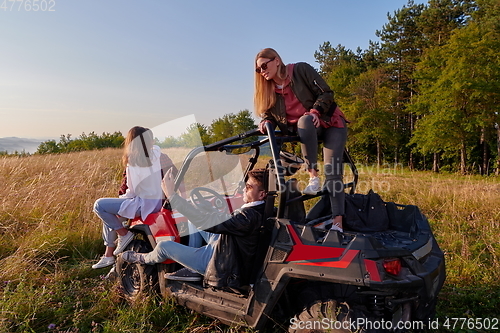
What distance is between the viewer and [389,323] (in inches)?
104

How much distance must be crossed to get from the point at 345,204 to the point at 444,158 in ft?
99.4

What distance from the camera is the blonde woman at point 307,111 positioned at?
3203mm

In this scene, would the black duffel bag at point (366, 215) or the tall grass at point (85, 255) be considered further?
the tall grass at point (85, 255)

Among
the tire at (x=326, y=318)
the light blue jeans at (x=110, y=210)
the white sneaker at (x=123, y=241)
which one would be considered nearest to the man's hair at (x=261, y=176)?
the tire at (x=326, y=318)

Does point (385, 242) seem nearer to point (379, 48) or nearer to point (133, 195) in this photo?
point (133, 195)

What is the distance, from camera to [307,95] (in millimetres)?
3443

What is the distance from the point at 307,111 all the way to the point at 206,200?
1.22m

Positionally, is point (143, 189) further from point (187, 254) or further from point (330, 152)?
point (330, 152)

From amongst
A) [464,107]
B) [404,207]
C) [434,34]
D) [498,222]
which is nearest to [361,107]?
[434,34]

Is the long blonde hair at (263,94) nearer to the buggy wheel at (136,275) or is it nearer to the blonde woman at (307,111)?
the blonde woman at (307,111)

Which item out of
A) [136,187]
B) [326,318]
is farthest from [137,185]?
[326,318]

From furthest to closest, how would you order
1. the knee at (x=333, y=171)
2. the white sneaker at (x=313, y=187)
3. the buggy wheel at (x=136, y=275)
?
the buggy wheel at (x=136, y=275) → the knee at (x=333, y=171) → the white sneaker at (x=313, y=187)

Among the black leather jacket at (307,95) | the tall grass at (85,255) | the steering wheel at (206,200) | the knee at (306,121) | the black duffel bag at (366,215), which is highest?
the black leather jacket at (307,95)

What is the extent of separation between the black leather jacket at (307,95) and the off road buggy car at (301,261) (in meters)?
0.28
